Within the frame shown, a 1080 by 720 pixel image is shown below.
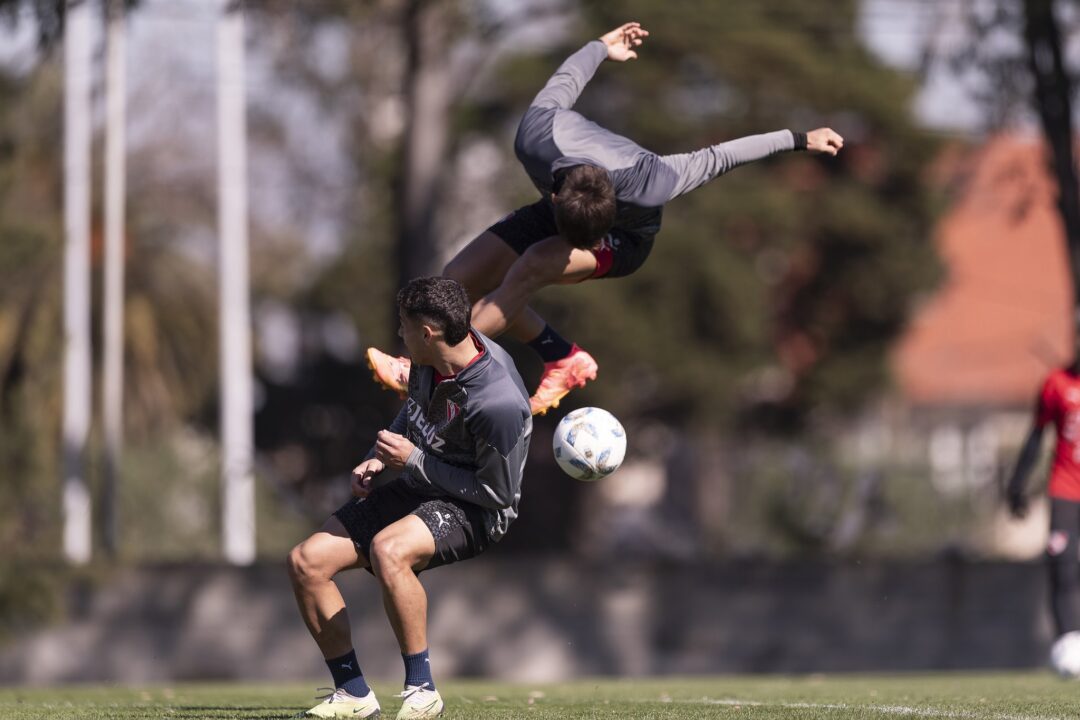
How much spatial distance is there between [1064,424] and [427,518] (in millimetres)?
5671

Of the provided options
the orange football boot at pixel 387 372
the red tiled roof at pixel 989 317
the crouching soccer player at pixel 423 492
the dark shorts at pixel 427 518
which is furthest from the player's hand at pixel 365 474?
the red tiled roof at pixel 989 317

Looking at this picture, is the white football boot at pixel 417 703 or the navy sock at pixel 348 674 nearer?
the white football boot at pixel 417 703

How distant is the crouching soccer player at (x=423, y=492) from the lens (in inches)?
290

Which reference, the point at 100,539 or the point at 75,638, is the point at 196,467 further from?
the point at 75,638

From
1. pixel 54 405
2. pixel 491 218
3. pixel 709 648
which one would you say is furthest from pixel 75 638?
pixel 491 218

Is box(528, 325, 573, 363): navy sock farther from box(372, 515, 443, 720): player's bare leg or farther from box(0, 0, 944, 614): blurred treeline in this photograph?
box(0, 0, 944, 614): blurred treeline

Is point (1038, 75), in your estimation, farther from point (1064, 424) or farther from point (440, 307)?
point (440, 307)

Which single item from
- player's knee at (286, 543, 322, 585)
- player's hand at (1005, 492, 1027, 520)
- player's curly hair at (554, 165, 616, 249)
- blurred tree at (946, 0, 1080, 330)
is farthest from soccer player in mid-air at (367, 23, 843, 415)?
blurred tree at (946, 0, 1080, 330)

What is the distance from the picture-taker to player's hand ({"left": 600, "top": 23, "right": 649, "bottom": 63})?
955 cm

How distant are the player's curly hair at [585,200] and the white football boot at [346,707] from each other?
2.55 metres

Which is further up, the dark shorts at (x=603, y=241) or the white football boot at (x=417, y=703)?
the dark shorts at (x=603, y=241)

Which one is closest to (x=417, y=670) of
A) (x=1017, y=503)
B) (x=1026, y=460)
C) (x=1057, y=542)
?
(x=1057, y=542)

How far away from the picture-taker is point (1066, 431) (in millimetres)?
11727

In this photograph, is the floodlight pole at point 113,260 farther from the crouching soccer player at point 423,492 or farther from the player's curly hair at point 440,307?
the player's curly hair at point 440,307
